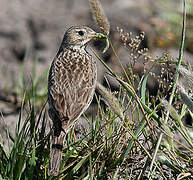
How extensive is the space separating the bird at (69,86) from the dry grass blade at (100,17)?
849 millimetres

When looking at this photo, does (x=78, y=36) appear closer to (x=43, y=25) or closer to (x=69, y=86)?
(x=69, y=86)

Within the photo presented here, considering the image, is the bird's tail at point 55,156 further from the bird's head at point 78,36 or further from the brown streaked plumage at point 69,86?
the bird's head at point 78,36

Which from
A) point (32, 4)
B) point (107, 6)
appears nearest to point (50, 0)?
point (32, 4)

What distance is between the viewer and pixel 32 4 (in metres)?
9.41

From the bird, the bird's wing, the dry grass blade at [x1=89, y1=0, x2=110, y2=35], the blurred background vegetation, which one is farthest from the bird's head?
the dry grass blade at [x1=89, y1=0, x2=110, y2=35]

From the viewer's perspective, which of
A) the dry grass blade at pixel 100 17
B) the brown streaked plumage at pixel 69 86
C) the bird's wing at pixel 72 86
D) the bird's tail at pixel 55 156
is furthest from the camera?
the bird's wing at pixel 72 86

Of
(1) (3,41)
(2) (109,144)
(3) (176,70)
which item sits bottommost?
(1) (3,41)

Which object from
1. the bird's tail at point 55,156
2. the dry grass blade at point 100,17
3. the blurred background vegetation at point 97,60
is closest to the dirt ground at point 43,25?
the blurred background vegetation at point 97,60

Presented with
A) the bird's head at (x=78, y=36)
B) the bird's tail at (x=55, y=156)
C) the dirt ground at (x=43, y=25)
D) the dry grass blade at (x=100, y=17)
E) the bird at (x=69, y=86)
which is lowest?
the dirt ground at (x=43, y=25)

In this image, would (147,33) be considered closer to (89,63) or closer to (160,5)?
(160,5)

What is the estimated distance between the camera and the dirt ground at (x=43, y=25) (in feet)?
25.1

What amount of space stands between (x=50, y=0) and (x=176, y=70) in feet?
22.6

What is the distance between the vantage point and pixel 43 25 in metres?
8.46

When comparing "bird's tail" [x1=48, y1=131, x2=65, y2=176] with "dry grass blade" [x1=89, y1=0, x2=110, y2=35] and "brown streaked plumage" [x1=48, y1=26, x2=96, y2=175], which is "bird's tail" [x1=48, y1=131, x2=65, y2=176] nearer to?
"brown streaked plumage" [x1=48, y1=26, x2=96, y2=175]
